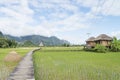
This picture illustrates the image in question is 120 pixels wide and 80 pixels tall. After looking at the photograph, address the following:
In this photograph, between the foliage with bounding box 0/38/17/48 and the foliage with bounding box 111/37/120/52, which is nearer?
the foliage with bounding box 111/37/120/52

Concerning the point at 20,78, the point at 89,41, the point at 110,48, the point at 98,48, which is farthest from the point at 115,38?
the point at 20,78

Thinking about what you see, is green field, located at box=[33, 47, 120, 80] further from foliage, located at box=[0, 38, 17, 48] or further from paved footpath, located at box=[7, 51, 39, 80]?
foliage, located at box=[0, 38, 17, 48]

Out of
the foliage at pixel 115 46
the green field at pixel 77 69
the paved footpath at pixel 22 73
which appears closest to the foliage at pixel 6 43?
the foliage at pixel 115 46

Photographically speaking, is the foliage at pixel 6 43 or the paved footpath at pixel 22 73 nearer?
the paved footpath at pixel 22 73

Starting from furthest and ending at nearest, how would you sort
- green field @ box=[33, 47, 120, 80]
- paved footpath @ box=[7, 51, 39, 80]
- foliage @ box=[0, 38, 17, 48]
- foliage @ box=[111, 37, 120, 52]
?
foliage @ box=[0, 38, 17, 48]
foliage @ box=[111, 37, 120, 52]
green field @ box=[33, 47, 120, 80]
paved footpath @ box=[7, 51, 39, 80]

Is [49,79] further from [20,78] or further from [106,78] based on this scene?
[106,78]

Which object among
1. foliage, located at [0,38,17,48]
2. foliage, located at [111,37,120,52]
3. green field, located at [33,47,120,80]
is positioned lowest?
green field, located at [33,47,120,80]

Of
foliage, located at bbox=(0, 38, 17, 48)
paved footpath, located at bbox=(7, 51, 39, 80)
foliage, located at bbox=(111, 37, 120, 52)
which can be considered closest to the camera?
paved footpath, located at bbox=(7, 51, 39, 80)

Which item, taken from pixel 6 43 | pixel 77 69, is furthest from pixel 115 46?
pixel 6 43

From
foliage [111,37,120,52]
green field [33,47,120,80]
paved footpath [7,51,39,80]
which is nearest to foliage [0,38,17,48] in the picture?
foliage [111,37,120,52]

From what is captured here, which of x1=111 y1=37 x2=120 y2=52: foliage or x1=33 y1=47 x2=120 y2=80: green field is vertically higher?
x1=111 y1=37 x2=120 y2=52: foliage

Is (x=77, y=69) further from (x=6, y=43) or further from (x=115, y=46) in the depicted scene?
(x=6, y=43)

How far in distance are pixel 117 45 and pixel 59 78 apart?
5160 cm

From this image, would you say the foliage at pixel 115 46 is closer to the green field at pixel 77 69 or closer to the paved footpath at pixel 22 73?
the green field at pixel 77 69
